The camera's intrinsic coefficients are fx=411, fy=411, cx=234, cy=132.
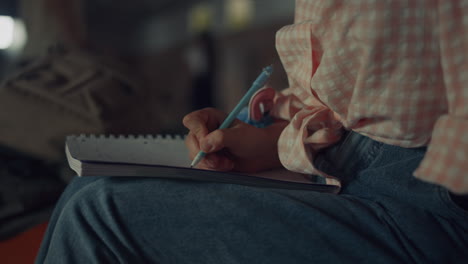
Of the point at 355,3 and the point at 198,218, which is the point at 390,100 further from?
the point at 198,218

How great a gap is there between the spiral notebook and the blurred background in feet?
0.74

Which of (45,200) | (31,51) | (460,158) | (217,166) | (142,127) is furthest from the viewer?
(31,51)

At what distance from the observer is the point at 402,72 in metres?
0.38

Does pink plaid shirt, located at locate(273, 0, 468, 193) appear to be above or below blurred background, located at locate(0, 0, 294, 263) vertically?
above

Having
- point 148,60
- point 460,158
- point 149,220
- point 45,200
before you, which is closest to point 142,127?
point 45,200

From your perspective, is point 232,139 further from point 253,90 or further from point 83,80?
point 83,80

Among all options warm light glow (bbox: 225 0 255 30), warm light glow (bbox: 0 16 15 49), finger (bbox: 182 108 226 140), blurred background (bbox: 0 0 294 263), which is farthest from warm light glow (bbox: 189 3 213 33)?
finger (bbox: 182 108 226 140)

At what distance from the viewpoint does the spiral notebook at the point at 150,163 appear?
0.39 m

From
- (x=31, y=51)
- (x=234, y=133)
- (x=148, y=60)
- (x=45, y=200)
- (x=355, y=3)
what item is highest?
(x=355, y=3)

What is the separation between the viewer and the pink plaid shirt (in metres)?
0.34

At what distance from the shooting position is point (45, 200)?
96cm

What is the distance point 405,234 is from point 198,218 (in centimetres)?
19

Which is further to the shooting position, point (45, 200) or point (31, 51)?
point (31, 51)

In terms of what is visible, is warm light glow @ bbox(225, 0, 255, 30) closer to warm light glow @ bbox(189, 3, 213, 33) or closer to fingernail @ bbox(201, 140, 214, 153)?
warm light glow @ bbox(189, 3, 213, 33)
